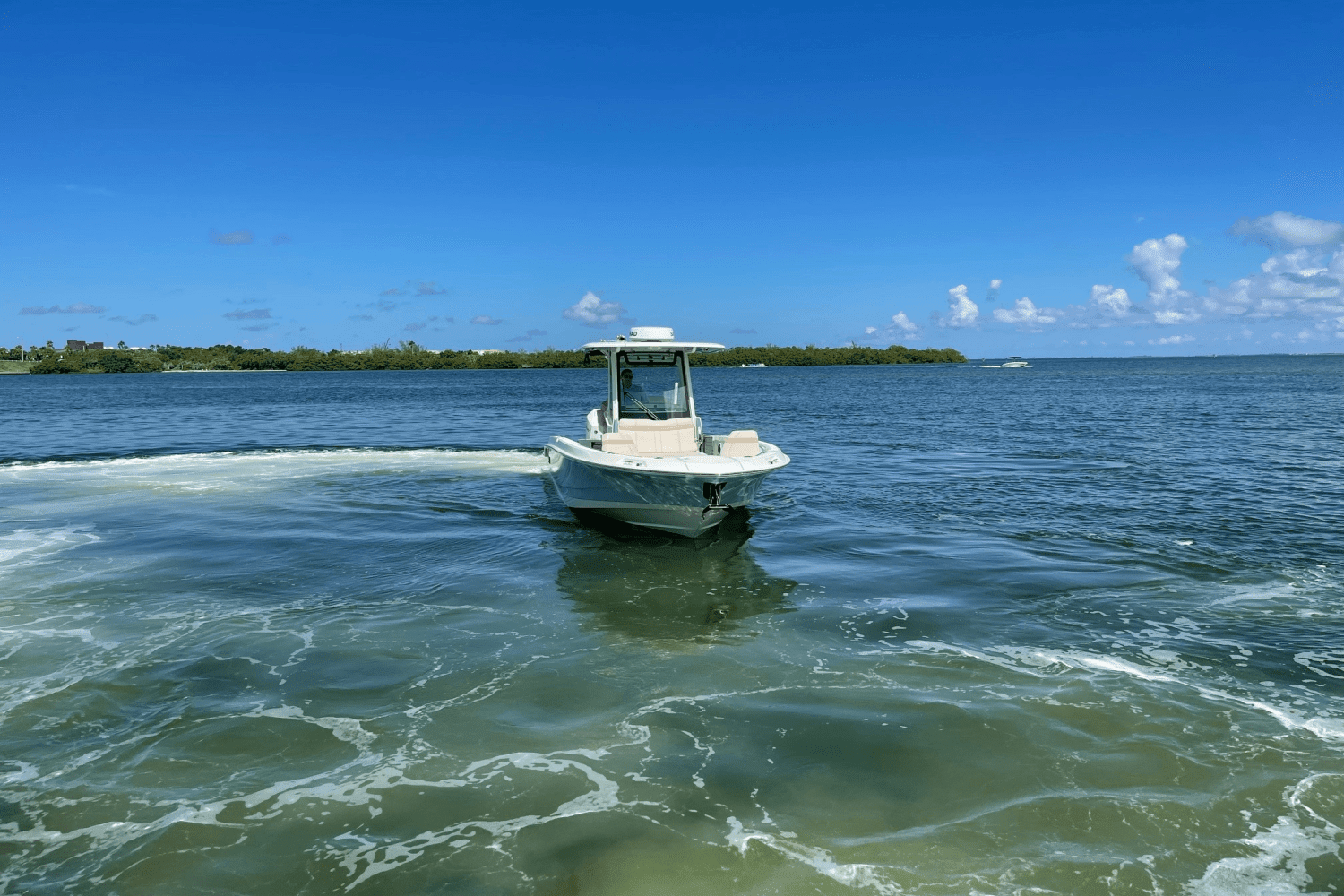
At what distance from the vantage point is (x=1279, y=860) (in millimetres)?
5617

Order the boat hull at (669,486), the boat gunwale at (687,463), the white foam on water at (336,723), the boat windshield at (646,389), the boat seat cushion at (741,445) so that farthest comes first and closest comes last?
the boat windshield at (646,389)
the boat seat cushion at (741,445)
the boat hull at (669,486)
the boat gunwale at (687,463)
the white foam on water at (336,723)

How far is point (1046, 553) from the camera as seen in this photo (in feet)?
45.7

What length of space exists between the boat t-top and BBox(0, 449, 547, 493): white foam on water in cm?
808

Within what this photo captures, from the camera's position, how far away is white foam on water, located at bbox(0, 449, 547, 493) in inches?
874

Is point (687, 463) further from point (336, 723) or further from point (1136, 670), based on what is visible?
point (336, 723)

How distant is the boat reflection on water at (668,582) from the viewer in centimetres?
1085

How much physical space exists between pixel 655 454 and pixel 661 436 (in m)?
0.45

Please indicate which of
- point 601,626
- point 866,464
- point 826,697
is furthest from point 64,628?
point 866,464

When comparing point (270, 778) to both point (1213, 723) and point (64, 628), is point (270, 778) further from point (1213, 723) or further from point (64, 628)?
point (1213, 723)

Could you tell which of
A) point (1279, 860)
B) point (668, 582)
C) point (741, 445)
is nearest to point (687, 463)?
point (741, 445)

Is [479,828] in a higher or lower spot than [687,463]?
lower

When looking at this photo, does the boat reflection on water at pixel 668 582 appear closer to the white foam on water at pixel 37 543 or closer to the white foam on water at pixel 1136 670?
the white foam on water at pixel 1136 670

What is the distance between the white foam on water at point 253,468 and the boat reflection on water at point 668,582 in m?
9.60

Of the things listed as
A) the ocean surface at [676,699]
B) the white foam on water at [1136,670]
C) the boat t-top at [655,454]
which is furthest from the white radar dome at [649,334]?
the white foam on water at [1136,670]
